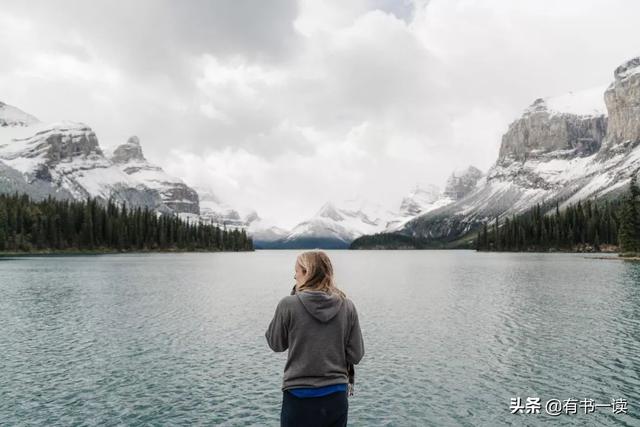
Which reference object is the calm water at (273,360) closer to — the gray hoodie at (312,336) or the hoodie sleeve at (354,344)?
the hoodie sleeve at (354,344)

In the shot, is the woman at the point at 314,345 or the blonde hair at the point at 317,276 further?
the blonde hair at the point at 317,276

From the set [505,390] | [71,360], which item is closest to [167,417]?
[71,360]

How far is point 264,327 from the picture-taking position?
36.7 metres

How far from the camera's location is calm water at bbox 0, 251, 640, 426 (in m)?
18.7

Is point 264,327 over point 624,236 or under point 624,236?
under

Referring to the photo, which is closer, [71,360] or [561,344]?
[71,360]

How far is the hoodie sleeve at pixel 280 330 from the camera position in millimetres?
8141

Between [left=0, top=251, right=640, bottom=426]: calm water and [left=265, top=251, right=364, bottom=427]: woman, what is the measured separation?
34.8 ft

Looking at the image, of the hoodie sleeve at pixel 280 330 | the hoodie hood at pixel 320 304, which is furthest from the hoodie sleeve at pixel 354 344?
the hoodie sleeve at pixel 280 330

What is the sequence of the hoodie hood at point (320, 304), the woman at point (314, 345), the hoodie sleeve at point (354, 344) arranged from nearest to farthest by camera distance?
the hoodie hood at point (320, 304)
the woman at point (314, 345)
the hoodie sleeve at point (354, 344)

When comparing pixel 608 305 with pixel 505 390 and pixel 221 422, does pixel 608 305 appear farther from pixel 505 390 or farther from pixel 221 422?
pixel 221 422

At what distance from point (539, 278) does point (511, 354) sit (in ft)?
178

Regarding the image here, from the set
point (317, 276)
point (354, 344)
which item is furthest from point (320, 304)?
point (354, 344)

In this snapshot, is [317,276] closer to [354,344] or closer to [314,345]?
[314,345]
